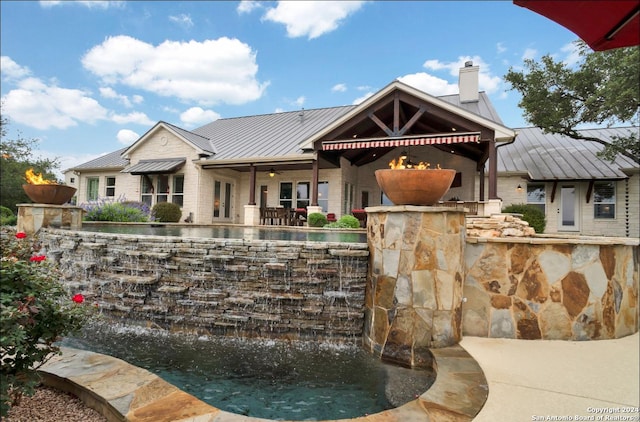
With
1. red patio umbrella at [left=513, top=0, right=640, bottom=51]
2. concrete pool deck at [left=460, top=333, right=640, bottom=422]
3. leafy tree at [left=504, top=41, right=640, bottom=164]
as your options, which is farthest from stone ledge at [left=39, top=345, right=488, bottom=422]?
leafy tree at [left=504, top=41, right=640, bottom=164]

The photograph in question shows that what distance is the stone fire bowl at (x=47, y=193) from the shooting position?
293 inches

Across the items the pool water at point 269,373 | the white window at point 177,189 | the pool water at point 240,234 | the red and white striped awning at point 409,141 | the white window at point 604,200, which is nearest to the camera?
the pool water at point 269,373

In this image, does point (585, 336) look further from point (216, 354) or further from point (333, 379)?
point (216, 354)

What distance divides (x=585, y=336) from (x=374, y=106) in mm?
10564

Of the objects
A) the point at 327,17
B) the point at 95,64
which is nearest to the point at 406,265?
the point at 327,17

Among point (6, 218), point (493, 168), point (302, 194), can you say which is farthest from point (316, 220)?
point (6, 218)

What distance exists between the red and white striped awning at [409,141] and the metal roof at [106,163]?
1321cm

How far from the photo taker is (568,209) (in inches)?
610

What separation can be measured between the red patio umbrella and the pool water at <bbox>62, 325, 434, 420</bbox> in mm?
3213

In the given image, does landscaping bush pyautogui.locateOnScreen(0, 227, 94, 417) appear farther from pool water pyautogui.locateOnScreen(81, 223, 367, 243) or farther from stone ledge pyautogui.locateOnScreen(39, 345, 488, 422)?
pool water pyautogui.locateOnScreen(81, 223, 367, 243)

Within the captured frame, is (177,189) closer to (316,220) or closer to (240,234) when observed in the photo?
(316,220)

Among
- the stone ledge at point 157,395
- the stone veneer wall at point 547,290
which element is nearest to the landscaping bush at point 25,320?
the stone ledge at point 157,395

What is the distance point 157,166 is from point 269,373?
1585cm

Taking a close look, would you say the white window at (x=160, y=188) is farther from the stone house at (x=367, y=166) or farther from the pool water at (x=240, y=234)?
the pool water at (x=240, y=234)
